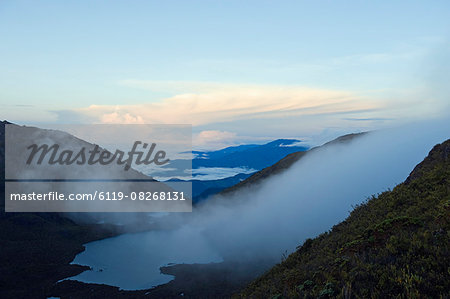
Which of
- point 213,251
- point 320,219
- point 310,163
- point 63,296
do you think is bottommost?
point 213,251

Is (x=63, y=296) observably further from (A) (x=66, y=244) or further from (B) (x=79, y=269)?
(A) (x=66, y=244)

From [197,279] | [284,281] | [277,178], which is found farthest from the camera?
[277,178]

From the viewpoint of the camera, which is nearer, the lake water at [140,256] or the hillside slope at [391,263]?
the hillside slope at [391,263]

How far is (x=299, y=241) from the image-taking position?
Result: 107 m

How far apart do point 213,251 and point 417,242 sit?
429 ft

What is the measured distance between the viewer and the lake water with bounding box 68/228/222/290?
309ft

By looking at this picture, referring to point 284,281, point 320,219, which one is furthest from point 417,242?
point 320,219

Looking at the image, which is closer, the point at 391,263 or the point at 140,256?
the point at 391,263

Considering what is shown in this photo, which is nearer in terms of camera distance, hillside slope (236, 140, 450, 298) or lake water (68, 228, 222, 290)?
hillside slope (236, 140, 450, 298)

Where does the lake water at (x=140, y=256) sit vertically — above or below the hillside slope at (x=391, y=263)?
below

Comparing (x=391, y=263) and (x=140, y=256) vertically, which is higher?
(x=391, y=263)

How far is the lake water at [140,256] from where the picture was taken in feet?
309

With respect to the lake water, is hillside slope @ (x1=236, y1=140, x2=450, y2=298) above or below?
above

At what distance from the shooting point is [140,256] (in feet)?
417
